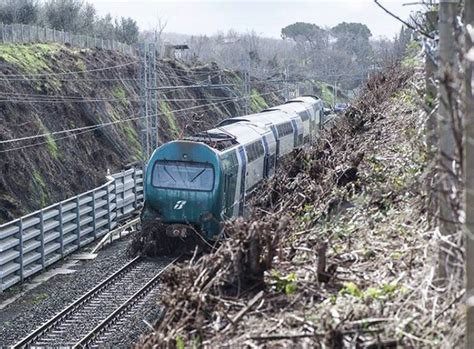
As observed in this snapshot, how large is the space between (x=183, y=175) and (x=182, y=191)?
39 cm

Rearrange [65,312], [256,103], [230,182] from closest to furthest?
[65,312]
[230,182]
[256,103]

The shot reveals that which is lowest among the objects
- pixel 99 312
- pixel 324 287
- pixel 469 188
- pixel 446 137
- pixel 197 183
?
pixel 99 312

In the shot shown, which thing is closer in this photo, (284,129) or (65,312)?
(65,312)

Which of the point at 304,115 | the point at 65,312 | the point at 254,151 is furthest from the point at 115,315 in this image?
the point at 304,115

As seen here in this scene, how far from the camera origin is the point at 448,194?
4594mm

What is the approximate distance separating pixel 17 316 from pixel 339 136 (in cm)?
711

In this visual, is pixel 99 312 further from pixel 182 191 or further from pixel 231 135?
pixel 231 135

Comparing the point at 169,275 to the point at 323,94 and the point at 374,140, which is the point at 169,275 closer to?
the point at 374,140

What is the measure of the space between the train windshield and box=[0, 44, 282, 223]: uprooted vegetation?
5048 millimetres

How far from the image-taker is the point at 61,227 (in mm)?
20094

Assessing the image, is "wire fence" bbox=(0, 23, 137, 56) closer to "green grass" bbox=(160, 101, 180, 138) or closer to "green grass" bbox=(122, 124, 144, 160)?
"green grass" bbox=(160, 101, 180, 138)

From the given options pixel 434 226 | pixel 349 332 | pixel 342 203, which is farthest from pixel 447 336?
pixel 342 203

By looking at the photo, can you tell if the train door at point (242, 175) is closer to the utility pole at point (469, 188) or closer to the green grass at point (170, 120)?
the utility pole at point (469, 188)

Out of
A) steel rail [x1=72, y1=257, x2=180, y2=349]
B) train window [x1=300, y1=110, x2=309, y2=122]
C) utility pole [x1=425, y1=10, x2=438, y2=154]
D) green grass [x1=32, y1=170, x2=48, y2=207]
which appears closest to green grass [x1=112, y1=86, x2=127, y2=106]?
train window [x1=300, y1=110, x2=309, y2=122]
